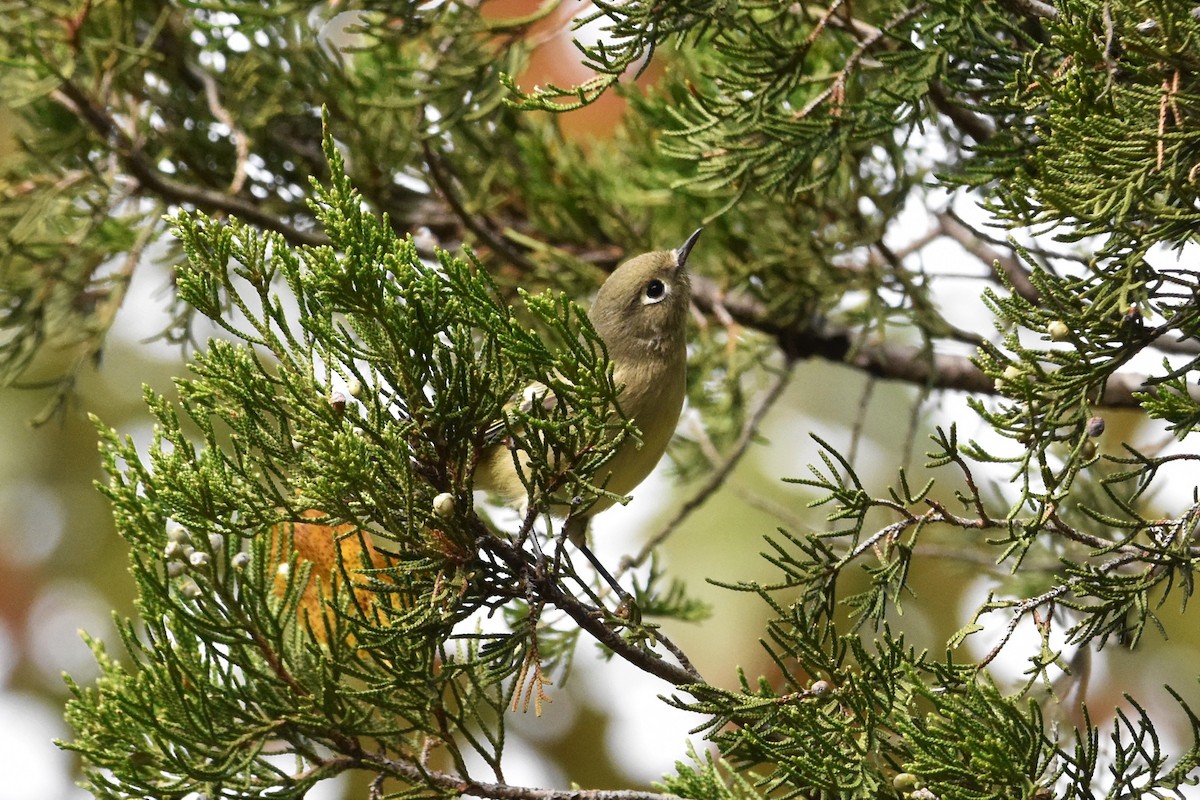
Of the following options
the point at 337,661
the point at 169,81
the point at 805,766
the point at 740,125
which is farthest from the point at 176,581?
the point at 169,81

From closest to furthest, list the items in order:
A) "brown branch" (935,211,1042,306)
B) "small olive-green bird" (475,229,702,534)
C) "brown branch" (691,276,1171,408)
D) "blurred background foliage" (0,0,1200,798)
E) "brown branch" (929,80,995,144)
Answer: "blurred background foliage" (0,0,1200,798) → "brown branch" (929,80,995,144) → "small olive-green bird" (475,229,702,534) → "brown branch" (935,211,1042,306) → "brown branch" (691,276,1171,408)

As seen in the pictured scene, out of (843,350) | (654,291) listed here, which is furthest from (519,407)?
(843,350)

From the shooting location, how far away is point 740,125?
2352 millimetres

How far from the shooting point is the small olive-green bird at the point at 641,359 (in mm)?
2670

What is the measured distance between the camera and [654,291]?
313 centimetres

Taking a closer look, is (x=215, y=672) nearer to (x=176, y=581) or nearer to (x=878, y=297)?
(x=176, y=581)

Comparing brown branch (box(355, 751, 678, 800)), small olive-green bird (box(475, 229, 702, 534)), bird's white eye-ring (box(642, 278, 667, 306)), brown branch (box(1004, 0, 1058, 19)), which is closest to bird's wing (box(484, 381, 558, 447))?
small olive-green bird (box(475, 229, 702, 534))

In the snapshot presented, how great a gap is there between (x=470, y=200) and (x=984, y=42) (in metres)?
1.86

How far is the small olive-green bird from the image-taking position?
2.67m

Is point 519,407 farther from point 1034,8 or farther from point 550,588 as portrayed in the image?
point 1034,8

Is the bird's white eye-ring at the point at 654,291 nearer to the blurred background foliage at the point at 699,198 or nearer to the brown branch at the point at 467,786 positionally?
the blurred background foliage at the point at 699,198

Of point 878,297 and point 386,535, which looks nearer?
point 386,535

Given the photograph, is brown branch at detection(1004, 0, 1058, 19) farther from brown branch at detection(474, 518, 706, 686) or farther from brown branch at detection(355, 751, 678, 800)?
brown branch at detection(355, 751, 678, 800)

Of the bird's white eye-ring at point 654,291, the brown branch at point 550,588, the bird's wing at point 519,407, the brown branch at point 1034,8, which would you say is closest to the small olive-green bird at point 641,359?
the bird's white eye-ring at point 654,291
